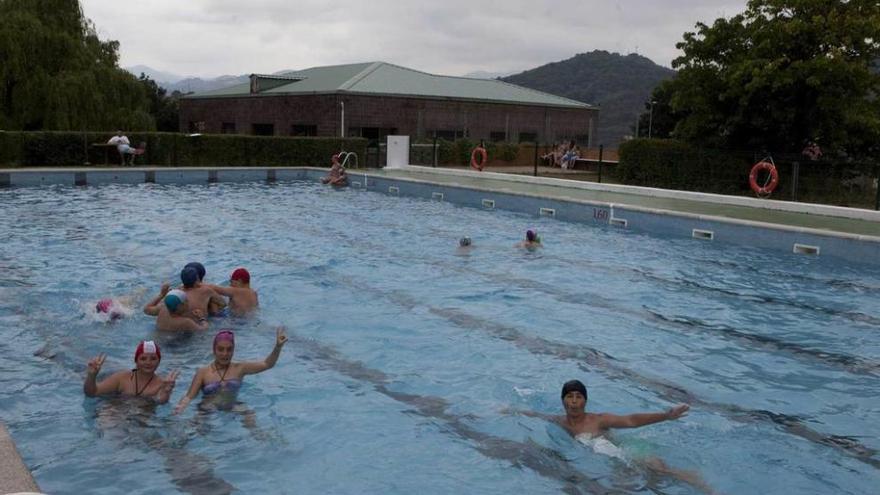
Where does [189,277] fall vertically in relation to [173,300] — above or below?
above

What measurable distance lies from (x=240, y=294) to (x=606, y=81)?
11302cm

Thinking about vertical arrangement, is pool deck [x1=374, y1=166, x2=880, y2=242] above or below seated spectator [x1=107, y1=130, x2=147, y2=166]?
below

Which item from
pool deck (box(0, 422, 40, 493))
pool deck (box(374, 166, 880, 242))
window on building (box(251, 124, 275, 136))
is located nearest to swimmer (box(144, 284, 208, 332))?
pool deck (box(0, 422, 40, 493))

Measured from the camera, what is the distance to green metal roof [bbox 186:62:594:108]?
132 feet

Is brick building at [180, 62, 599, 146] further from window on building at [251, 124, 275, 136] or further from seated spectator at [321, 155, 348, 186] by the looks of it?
seated spectator at [321, 155, 348, 186]

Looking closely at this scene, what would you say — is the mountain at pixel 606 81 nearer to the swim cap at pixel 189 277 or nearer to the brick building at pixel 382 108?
the brick building at pixel 382 108

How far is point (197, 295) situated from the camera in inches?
341

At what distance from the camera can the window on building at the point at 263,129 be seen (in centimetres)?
4238

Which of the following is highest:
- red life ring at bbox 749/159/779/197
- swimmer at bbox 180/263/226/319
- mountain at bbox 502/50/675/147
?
mountain at bbox 502/50/675/147

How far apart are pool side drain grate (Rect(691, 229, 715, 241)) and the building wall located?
24650 millimetres

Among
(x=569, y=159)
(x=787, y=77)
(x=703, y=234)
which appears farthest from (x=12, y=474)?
(x=569, y=159)

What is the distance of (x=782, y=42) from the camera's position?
20625mm

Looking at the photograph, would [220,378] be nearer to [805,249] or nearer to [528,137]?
[805,249]

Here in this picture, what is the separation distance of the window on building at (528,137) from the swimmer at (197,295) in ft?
121
